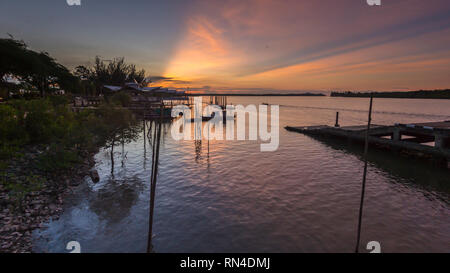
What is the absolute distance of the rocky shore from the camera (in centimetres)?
858

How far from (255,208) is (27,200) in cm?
1130

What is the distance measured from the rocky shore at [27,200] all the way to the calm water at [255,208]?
0.57 meters

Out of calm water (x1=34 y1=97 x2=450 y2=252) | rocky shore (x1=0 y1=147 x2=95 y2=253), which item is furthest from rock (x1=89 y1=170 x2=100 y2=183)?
rocky shore (x1=0 y1=147 x2=95 y2=253)

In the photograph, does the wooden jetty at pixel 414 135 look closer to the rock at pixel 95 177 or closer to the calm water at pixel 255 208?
the calm water at pixel 255 208

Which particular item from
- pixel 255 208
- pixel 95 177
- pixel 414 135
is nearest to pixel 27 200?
pixel 95 177

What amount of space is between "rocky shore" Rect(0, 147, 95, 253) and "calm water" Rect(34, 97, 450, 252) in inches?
22.5

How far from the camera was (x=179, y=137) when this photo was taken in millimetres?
33812

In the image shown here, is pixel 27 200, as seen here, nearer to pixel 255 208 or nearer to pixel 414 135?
pixel 255 208

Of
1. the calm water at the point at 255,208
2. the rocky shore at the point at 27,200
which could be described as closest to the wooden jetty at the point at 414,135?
the calm water at the point at 255,208

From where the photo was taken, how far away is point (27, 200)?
35.7ft

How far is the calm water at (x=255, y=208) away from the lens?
9516mm

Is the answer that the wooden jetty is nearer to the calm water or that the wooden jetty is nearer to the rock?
the calm water

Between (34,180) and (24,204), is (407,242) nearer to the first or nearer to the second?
(24,204)
